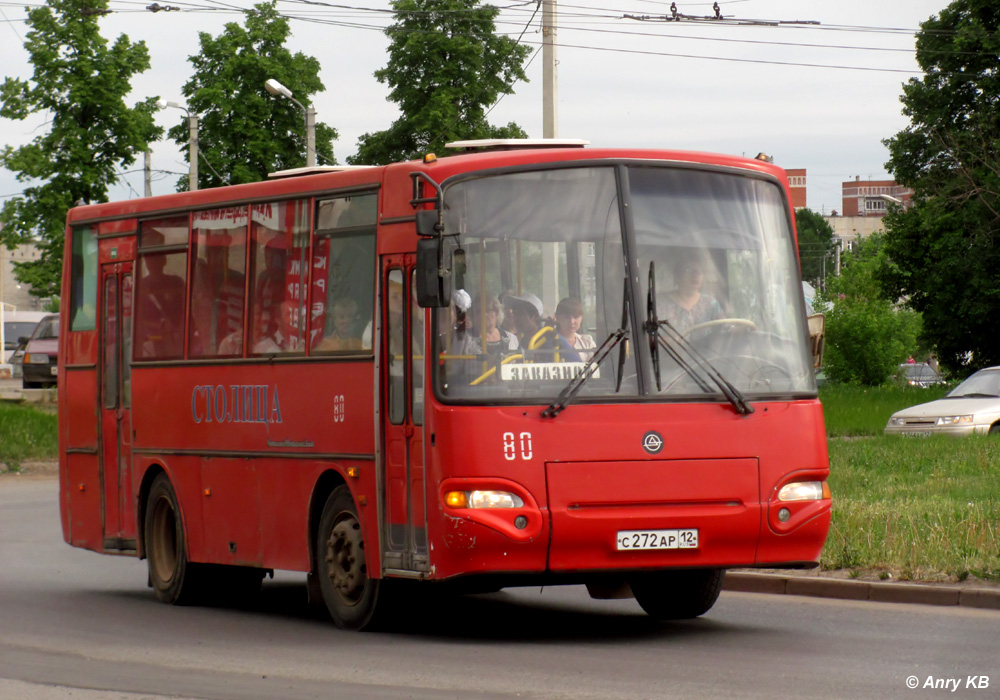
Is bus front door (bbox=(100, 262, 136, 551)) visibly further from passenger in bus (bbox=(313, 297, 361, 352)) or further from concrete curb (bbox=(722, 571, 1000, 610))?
concrete curb (bbox=(722, 571, 1000, 610))

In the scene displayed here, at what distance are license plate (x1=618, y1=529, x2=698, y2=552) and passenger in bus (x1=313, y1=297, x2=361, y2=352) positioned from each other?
2.24m

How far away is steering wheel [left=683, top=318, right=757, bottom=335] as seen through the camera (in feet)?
33.7

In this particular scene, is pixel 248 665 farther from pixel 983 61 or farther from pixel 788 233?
pixel 983 61

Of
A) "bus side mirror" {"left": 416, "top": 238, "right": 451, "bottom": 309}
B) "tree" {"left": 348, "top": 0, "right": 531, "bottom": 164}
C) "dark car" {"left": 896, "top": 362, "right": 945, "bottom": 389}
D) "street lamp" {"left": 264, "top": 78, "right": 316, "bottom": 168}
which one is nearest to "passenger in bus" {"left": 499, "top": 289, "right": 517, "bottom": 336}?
"bus side mirror" {"left": 416, "top": 238, "right": 451, "bottom": 309}

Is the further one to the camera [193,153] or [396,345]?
[193,153]

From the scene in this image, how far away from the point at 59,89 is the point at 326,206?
95.7 ft

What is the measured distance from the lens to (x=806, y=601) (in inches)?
499

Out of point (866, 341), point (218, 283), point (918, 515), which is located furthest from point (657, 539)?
point (866, 341)

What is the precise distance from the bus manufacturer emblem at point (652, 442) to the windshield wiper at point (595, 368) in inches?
12.4

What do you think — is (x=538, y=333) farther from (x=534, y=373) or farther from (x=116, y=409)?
(x=116, y=409)

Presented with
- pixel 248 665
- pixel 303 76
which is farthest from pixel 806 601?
pixel 303 76

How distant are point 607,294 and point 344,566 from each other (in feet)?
8.50

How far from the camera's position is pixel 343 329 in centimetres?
1118

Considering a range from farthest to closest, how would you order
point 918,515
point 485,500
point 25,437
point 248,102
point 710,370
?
point 248,102
point 25,437
point 918,515
point 710,370
point 485,500
